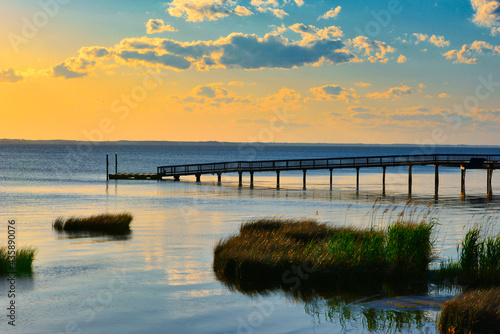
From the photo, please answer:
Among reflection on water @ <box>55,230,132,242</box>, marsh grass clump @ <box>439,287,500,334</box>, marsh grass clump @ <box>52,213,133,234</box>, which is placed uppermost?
marsh grass clump @ <box>439,287,500,334</box>

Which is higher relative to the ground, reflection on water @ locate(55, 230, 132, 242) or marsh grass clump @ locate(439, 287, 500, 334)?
marsh grass clump @ locate(439, 287, 500, 334)

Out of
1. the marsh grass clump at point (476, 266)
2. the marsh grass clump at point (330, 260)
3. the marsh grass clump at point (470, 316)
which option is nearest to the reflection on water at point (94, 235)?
the marsh grass clump at point (330, 260)

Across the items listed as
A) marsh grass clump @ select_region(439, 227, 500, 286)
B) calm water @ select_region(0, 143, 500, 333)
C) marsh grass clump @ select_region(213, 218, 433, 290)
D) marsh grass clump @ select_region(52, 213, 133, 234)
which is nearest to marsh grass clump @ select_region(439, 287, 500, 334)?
calm water @ select_region(0, 143, 500, 333)

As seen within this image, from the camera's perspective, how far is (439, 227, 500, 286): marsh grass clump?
16.1m

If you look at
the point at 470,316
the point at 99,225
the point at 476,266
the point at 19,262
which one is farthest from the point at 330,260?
the point at 99,225

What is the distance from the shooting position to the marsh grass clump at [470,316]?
455 inches

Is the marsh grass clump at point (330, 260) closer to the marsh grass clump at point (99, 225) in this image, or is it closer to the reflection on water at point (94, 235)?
the reflection on water at point (94, 235)

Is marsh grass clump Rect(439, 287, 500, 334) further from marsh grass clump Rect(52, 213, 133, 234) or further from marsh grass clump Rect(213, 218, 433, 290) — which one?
marsh grass clump Rect(52, 213, 133, 234)

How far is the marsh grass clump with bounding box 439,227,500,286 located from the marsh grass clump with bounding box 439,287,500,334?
12.8 feet

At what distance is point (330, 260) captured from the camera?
17141 mm

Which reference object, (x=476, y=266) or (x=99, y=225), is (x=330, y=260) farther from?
(x=99, y=225)

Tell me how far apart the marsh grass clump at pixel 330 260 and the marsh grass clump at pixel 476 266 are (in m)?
0.93

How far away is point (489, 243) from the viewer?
16578 mm

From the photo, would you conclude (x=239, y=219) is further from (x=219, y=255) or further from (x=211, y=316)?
(x=211, y=316)
